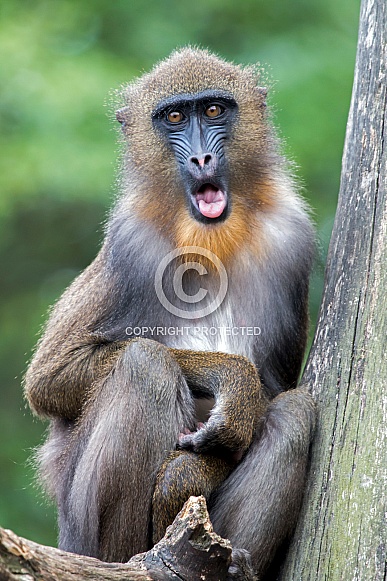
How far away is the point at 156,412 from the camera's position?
4.90 metres

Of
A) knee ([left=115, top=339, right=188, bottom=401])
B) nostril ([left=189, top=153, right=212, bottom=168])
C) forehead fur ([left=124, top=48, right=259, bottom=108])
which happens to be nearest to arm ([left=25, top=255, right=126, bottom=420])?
knee ([left=115, top=339, right=188, bottom=401])

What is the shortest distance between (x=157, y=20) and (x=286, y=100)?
7.54 ft

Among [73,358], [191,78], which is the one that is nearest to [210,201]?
[191,78]

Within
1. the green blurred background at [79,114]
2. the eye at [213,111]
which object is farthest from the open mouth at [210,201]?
the green blurred background at [79,114]

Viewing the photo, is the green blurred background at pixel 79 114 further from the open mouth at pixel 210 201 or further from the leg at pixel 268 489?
the leg at pixel 268 489

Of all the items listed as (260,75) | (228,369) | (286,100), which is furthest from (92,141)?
(228,369)

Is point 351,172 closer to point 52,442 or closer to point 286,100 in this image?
point 52,442

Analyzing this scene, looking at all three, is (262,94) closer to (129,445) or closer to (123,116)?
(123,116)

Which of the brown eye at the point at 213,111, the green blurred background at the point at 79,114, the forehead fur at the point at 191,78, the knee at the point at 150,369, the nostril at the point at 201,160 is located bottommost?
the knee at the point at 150,369

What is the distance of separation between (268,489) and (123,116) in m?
2.56

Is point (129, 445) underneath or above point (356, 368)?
underneath

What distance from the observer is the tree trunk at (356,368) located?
14.8 ft

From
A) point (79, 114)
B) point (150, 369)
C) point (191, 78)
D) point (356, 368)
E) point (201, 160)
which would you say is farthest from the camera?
point (79, 114)

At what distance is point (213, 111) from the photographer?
5707 millimetres
